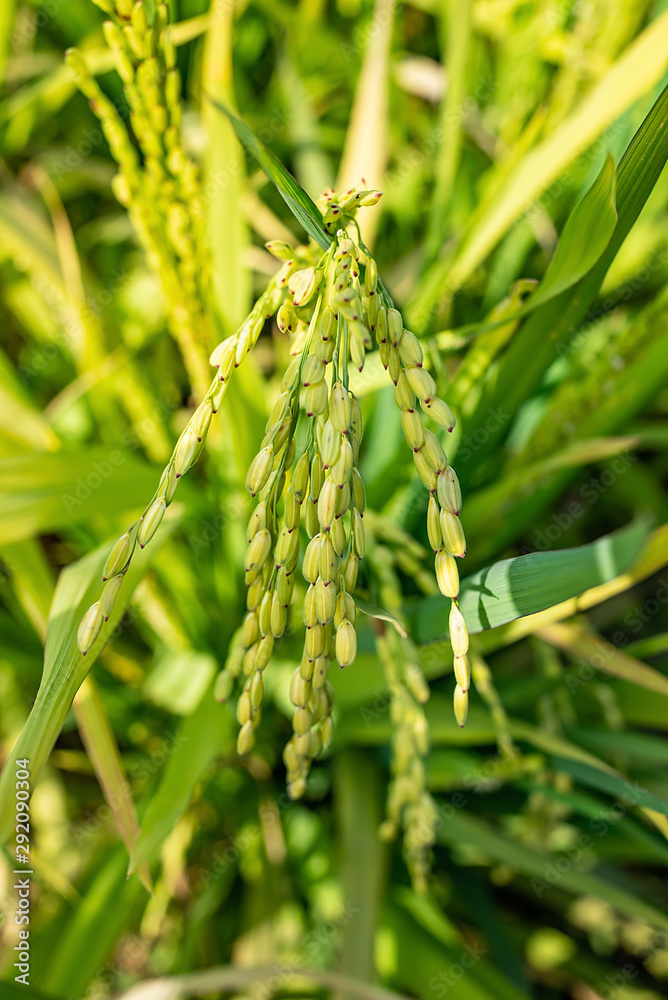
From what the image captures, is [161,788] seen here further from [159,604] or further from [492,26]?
[492,26]

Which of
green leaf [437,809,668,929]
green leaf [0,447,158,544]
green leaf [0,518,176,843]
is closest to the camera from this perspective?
green leaf [0,518,176,843]

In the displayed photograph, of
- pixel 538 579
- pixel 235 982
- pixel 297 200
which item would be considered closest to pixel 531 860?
pixel 235 982

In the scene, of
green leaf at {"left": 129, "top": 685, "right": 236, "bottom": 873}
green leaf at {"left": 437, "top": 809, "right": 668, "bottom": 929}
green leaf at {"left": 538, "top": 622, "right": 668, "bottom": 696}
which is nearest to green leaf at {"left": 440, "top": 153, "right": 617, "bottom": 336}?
green leaf at {"left": 538, "top": 622, "right": 668, "bottom": 696}

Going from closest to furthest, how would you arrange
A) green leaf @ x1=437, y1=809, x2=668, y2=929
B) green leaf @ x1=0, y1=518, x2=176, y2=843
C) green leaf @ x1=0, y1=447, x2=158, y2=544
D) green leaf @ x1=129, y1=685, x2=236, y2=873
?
green leaf @ x1=0, y1=518, x2=176, y2=843 < green leaf @ x1=129, y1=685, x2=236, y2=873 < green leaf @ x1=0, y1=447, x2=158, y2=544 < green leaf @ x1=437, y1=809, x2=668, y2=929

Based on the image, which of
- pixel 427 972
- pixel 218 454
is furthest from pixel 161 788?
pixel 427 972

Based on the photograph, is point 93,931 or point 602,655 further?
point 93,931

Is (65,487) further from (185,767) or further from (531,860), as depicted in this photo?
(531,860)

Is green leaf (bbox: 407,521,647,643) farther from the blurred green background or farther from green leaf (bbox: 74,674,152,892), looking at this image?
green leaf (bbox: 74,674,152,892)
